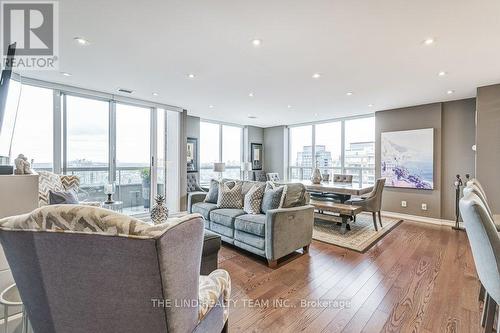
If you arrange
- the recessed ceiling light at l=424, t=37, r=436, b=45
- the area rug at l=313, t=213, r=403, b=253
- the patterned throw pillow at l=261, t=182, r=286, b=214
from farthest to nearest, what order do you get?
the area rug at l=313, t=213, r=403, b=253 < the patterned throw pillow at l=261, t=182, r=286, b=214 < the recessed ceiling light at l=424, t=37, r=436, b=45

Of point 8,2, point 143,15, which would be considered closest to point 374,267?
point 143,15

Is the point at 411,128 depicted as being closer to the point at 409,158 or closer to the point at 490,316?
the point at 409,158

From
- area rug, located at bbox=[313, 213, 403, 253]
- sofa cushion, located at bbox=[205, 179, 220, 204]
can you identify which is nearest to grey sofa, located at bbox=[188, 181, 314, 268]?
sofa cushion, located at bbox=[205, 179, 220, 204]

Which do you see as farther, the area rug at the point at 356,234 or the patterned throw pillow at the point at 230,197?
the patterned throw pillow at the point at 230,197

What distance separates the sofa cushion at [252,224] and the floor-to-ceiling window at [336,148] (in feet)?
14.3

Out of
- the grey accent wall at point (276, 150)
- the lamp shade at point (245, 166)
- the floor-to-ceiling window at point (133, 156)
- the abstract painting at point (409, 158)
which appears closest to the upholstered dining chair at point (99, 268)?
the floor-to-ceiling window at point (133, 156)

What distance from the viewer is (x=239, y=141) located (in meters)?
8.35

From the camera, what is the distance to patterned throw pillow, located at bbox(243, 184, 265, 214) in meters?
3.42

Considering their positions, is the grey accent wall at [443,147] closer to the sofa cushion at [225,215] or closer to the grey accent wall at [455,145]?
the grey accent wall at [455,145]

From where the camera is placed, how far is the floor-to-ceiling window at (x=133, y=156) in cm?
491

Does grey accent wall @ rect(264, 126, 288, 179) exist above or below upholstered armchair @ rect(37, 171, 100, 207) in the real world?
above

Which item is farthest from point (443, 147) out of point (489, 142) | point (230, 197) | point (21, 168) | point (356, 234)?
point (21, 168)

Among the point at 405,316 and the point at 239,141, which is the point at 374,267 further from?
the point at 239,141

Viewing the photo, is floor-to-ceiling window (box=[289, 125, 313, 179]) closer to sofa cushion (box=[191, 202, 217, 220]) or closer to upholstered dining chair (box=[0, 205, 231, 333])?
sofa cushion (box=[191, 202, 217, 220])
